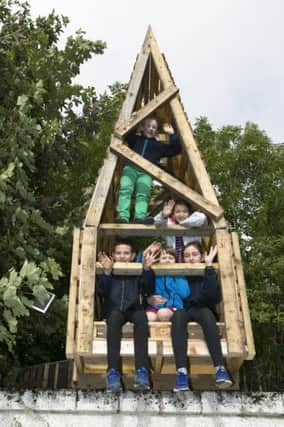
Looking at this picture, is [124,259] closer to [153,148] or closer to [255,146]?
[153,148]

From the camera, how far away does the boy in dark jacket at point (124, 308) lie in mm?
4879

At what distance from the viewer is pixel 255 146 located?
17.7 metres

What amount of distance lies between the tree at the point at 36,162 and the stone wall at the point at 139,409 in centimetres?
104

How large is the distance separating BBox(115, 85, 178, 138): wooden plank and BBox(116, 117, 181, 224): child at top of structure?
0.93 ft

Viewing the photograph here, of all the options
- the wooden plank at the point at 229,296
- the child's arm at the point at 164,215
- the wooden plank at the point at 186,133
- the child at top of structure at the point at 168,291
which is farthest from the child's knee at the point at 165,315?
the wooden plank at the point at 186,133

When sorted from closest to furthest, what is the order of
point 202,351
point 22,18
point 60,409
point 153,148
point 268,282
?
1. point 60,409
2. point 202,351
3. point 153,148
4. point 22,18
5. point 268,282

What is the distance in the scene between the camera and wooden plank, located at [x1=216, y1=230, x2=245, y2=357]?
513cm

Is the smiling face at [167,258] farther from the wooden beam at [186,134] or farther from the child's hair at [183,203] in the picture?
the child's hair at [183,203]

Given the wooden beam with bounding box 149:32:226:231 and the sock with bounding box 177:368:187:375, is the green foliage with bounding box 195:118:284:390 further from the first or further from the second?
the sock with bounding box 177:368:187:375

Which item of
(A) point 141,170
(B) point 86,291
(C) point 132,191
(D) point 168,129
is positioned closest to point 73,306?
(B) point 86,291

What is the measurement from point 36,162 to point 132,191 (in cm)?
250

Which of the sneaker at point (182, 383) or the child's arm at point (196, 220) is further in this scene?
the child's arm at point (196, 220)

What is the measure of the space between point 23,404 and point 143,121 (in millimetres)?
4430

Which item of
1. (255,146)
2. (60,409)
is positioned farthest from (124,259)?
(255,146)
